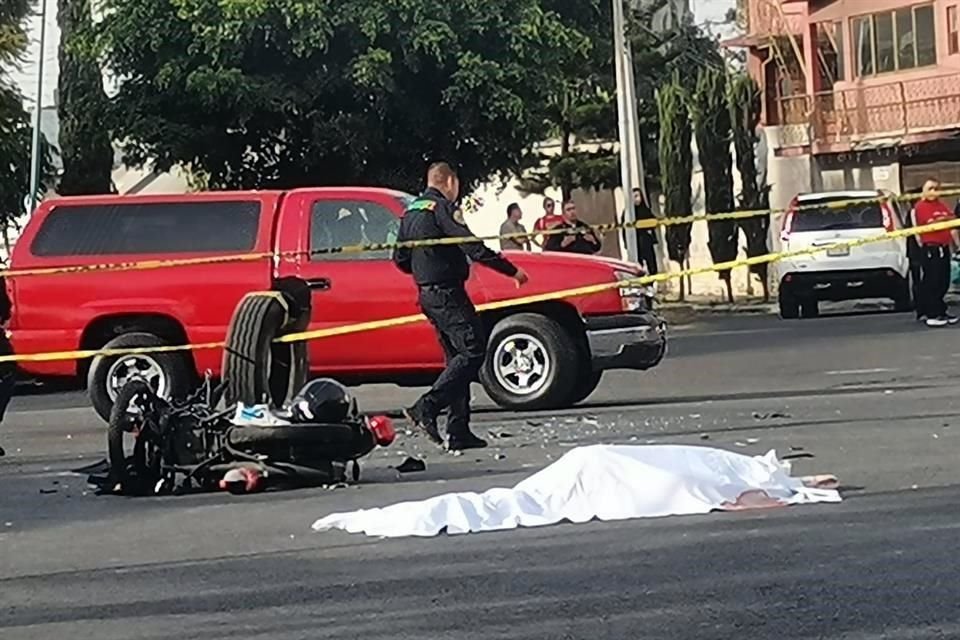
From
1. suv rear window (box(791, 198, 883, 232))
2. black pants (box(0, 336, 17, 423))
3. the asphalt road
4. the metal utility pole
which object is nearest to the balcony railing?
the metal utility pole

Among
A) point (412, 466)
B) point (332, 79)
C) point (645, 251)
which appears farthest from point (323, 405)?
point (645, 251)

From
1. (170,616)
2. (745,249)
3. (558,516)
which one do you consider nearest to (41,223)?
(558,516)

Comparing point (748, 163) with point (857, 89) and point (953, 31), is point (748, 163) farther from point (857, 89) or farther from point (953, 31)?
point (953, 31)

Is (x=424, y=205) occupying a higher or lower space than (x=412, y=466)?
higher

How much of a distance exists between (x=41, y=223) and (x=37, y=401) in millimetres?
3613

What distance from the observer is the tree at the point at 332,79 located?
91.8ft

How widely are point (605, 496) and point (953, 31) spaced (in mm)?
32201

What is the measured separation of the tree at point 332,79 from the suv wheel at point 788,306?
435 centimetres

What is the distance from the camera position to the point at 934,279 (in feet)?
75.8

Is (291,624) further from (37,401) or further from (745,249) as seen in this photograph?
(745,249)

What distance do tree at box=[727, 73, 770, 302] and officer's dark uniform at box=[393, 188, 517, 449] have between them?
23659 millimetres

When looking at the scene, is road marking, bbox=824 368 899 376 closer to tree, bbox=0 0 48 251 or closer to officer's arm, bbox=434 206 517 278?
officer's arm, bbox=434 206 517 278

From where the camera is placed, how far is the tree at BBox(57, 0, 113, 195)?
96.2 feet

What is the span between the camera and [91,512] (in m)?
10.3
